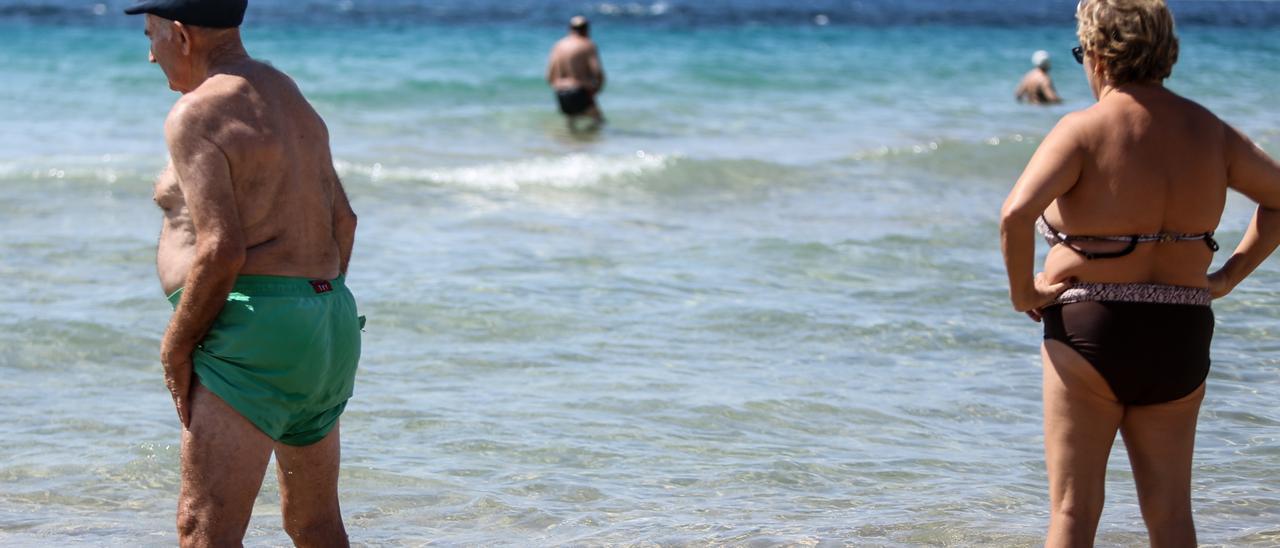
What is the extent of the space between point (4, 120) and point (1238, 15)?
40.7 m

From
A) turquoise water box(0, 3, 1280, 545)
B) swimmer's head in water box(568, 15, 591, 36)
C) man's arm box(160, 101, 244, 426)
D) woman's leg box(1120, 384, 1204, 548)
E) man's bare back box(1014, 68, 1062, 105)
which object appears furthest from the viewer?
man's bare back box(1014, 68, 1062, 105)

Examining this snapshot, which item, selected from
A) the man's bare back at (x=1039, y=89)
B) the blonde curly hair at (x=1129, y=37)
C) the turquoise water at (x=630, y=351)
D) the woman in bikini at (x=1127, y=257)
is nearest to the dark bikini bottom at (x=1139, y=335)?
the woman in bikini at (x=1127, y=257)

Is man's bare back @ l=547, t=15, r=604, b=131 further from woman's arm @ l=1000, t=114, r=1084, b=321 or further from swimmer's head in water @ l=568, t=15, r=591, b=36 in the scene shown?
woman's arm @ l=1000, t=114, r=1084, b=321

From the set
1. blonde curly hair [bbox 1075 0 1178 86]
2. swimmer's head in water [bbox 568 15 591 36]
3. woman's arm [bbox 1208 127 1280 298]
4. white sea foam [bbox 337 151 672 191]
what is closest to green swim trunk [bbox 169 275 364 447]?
blonde curly hair [bbox 1075 0 1178 86]

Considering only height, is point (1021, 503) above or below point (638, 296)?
above

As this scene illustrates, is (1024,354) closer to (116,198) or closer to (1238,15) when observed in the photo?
(116,198)

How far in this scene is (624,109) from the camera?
1931 centimetres

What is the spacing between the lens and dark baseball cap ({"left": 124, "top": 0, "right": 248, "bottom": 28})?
3164 mm

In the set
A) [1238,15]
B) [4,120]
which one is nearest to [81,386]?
[4,120]

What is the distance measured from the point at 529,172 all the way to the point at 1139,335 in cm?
1005

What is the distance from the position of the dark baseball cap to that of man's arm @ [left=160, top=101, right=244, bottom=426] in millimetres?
209

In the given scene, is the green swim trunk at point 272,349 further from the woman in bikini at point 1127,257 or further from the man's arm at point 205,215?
the woman in bikini at point 1127,257

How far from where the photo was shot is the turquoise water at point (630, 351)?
4.90m

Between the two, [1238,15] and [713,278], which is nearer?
[713,278]
